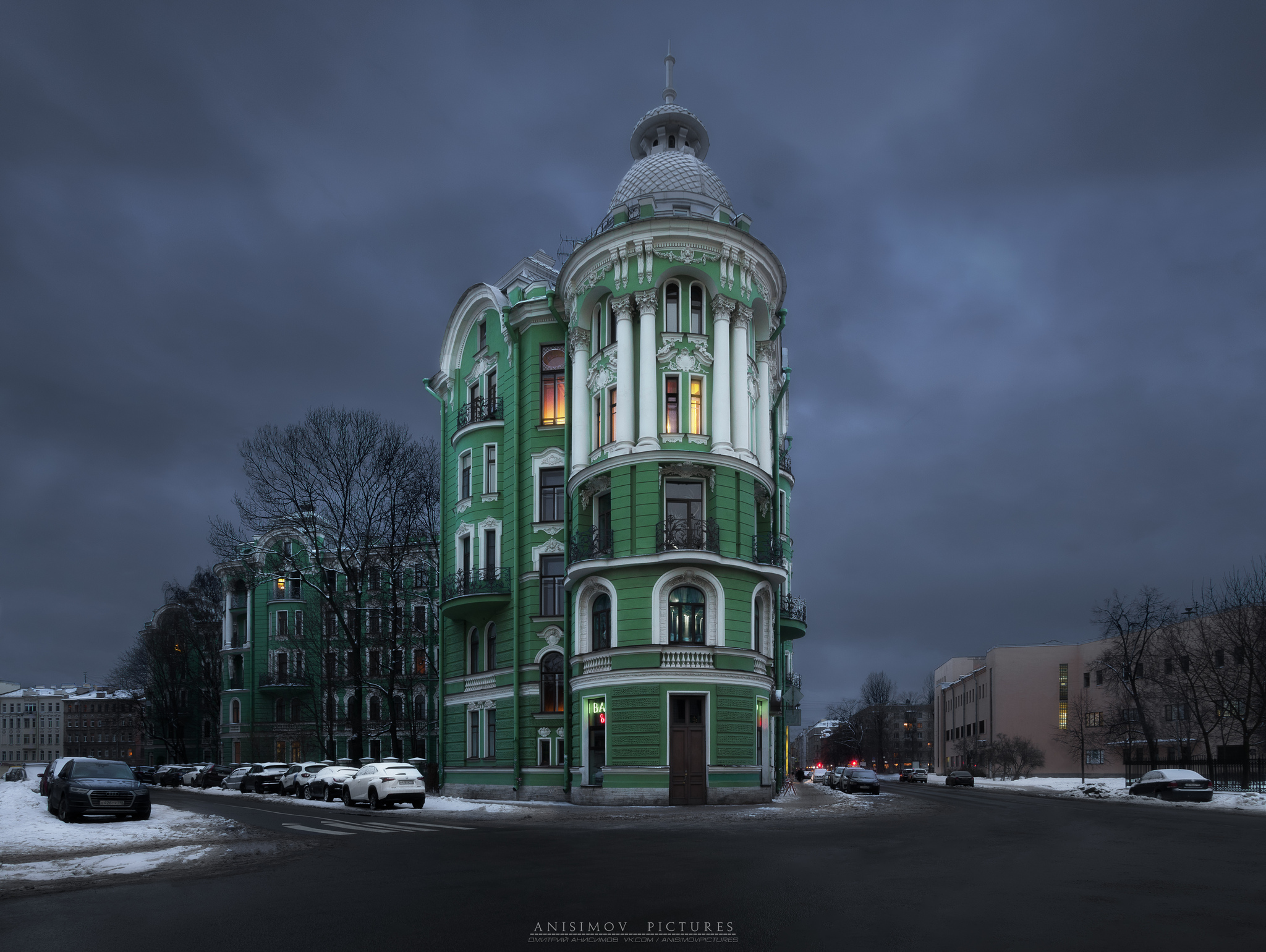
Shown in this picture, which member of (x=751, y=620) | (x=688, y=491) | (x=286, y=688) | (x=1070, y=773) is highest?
(x=688, y=491)

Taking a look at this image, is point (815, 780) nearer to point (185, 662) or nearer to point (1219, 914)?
point (185, 662)

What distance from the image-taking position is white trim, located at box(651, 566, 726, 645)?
1336 inches

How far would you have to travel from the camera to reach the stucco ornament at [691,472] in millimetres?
35062

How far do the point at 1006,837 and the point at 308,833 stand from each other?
529 inches

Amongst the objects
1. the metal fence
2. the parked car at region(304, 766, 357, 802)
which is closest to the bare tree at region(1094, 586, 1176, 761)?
the metal fence

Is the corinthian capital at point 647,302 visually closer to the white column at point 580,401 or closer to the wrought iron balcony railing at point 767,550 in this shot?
the white column at point 580,401

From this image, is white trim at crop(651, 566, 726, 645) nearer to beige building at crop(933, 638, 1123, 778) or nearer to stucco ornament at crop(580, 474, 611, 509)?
stucco ornament at crop(580, 474, 611, 509)

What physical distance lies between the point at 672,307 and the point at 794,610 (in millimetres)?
14579

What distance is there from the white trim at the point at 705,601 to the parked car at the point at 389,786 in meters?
8.44

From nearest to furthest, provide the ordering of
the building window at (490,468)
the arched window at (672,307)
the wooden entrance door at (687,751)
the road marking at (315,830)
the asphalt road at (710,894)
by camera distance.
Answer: the asphalt road at (710,894) → the road marking at (315,830) → the wooden entrance door at (687,751) → the arched window at (672,307) → the building window at (490,468)

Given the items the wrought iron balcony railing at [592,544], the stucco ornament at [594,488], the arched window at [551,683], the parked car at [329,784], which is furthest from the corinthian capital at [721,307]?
the parked car at [329,784]

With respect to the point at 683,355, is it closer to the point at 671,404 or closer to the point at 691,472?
the point at 671,404

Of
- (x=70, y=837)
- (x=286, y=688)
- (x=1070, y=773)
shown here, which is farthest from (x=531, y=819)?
(x=1070, y=773)

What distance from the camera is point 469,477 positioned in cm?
4334
